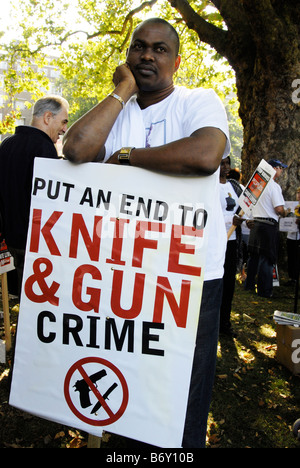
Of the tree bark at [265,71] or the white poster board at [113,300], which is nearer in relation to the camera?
the white poster board at [113,300]

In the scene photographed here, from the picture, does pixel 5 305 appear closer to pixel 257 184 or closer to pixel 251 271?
pixel 257 184

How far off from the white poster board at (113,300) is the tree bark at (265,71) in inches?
269

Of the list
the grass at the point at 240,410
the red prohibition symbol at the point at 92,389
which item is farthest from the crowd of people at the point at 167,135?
the grass at the point at 240,410

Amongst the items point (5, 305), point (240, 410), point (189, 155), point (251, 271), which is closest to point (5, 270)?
point (5, 305)

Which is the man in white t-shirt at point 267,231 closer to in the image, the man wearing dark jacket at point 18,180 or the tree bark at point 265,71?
the tree bark at point 265,71

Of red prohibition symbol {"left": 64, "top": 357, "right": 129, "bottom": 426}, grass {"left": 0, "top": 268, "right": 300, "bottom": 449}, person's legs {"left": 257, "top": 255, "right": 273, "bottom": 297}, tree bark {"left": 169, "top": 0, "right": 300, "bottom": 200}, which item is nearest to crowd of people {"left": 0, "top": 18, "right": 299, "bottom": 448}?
red prohibition symbol {"left": 64, "top": 357, "right": 129, "bottom": 426}

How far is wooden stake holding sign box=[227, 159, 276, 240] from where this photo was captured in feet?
12.0

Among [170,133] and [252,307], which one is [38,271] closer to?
[170,133]

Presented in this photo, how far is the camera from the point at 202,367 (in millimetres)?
1780

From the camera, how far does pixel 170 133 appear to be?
1739mm

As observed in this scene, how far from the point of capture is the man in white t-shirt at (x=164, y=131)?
63.6 inches

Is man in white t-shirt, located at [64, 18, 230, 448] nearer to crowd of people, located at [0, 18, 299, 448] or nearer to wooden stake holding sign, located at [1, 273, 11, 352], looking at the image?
crowd of people, located at [0, 18, 299, 448]

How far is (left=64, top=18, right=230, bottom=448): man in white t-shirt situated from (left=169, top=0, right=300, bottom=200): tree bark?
6.38m

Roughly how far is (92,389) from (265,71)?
770 cm
